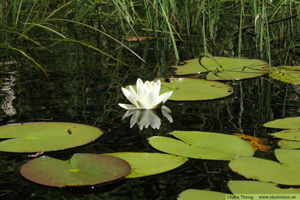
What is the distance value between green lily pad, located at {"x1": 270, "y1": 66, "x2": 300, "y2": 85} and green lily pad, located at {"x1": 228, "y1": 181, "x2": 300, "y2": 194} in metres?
1.37

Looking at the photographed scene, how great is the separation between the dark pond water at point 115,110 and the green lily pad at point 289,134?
0.13ft

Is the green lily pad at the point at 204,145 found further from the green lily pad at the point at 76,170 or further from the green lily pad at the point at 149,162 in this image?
the green lily pad at the point at 76,170

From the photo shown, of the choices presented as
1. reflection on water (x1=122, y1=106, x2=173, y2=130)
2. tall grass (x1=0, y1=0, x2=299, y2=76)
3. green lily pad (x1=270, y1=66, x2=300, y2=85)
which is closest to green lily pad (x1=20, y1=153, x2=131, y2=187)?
reflection on water (x1=122, y1=106, x2=173, y2=130)

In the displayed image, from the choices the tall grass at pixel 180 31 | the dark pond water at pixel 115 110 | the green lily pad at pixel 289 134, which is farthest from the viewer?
the tall grass at pixel 180 31

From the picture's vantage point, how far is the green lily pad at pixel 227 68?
8.87 feet

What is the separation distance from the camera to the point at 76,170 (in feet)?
4.50

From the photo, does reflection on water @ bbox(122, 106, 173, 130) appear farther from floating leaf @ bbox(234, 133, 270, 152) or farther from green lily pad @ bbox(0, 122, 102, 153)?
floating leaf @ bbox(234, 133, 270, 152)

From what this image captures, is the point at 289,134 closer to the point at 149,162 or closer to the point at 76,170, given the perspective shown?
the point at 149,162

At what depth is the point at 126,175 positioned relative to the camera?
1.37 meters

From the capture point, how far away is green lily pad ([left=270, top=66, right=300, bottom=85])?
8.40ft

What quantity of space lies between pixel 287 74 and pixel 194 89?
0.62m

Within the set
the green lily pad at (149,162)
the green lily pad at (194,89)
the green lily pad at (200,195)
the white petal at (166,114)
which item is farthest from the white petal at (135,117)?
the green lily pad at (200,195)

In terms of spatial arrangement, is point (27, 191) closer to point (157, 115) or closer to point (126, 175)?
point (126, 175)

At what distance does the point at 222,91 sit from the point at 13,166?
1.24 m
